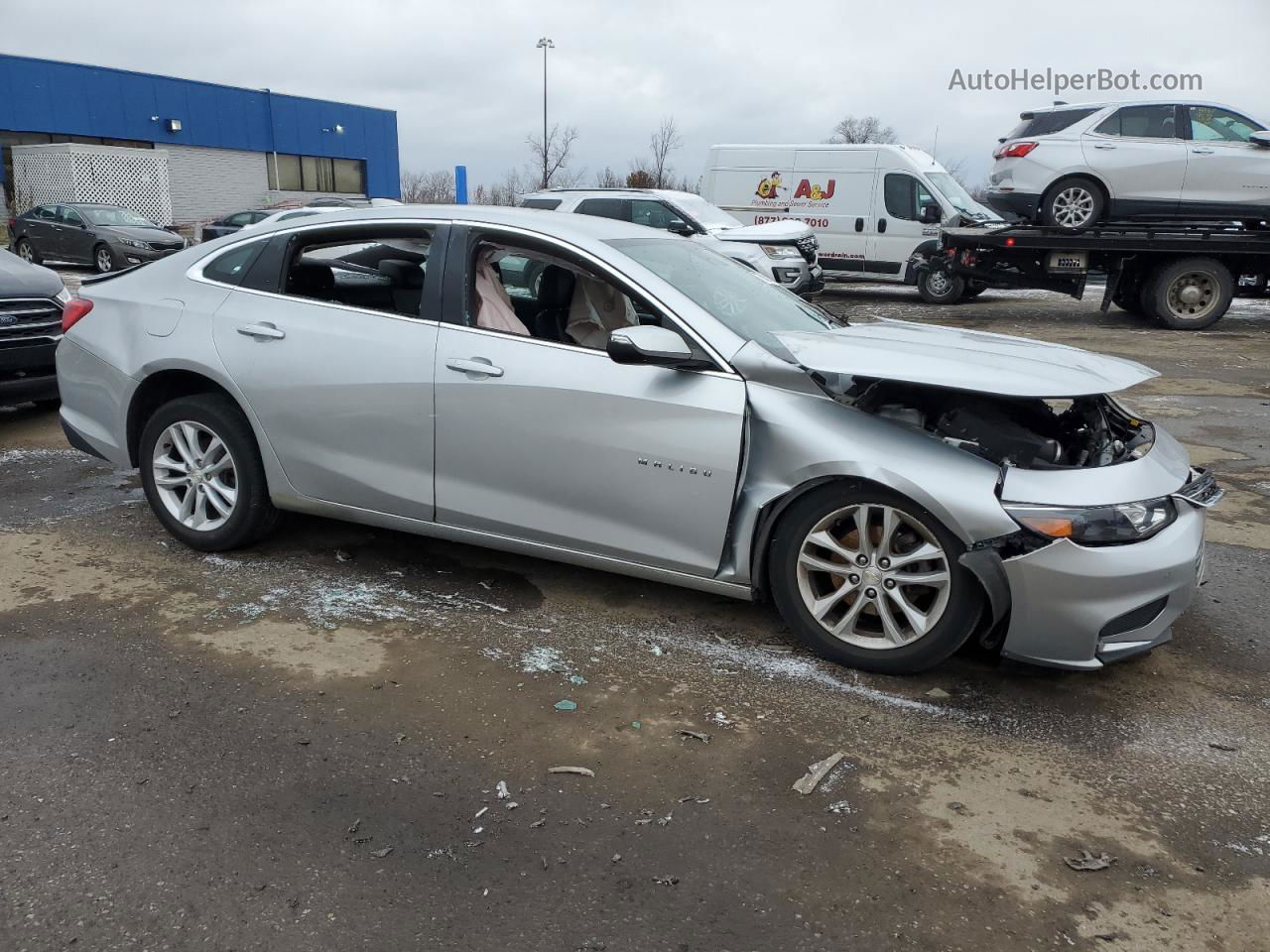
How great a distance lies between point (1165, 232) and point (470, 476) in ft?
40.1

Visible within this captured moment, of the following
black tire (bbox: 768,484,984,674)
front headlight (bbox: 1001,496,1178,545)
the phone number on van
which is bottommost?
black tire (bbox: 768,484,984,674)

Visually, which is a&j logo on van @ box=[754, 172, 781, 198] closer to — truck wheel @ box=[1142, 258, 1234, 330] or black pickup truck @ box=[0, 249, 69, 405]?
truck wheel @ box=[1142, 258, 1234, 330]

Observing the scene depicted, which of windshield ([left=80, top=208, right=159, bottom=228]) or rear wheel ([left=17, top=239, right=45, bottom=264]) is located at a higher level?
windshield ([left=80, top=208, right=159, bottom=228])

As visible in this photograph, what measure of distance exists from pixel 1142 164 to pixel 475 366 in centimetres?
1222

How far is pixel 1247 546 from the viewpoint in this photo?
197 inches

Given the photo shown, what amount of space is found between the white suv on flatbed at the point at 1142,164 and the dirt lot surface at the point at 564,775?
10.1 metres

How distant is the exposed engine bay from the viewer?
348 cm

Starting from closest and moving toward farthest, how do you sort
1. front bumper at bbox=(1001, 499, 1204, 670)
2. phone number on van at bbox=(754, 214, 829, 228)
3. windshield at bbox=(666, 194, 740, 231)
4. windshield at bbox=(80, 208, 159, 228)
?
front bumper at bbox=(1001, 499, 1204, 670) < windshield at bbox=(666, 194, 740, 231) < phone number on van at bbox=(754, 214, 829, 228) < windshield at bbox=(80, 208, 159, 228)

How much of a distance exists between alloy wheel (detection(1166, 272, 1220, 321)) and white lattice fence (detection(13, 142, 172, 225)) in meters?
31.0

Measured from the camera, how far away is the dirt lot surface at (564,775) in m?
2.38

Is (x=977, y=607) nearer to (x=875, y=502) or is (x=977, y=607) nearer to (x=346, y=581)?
(x=875, y=502)

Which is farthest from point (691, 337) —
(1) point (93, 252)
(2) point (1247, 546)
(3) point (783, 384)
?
(1) point (93, 252)

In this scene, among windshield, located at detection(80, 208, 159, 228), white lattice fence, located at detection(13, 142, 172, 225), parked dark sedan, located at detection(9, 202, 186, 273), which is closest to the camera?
parked dark sedan, located at detection(9, 202, 186, 273)

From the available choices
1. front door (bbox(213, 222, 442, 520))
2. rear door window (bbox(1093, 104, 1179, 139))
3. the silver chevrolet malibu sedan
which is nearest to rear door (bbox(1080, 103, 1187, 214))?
rear door window (bbox(1093, 104, 1179, 139))
